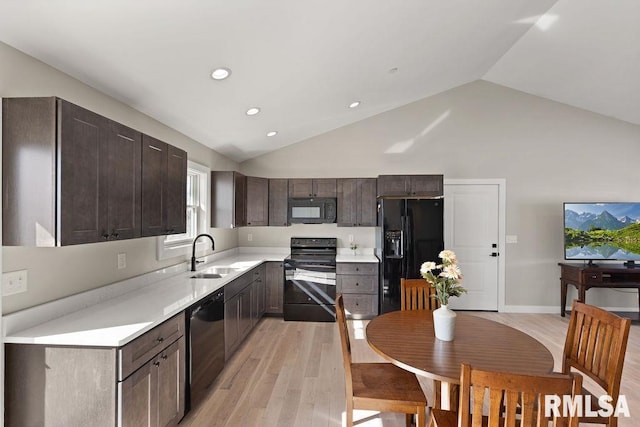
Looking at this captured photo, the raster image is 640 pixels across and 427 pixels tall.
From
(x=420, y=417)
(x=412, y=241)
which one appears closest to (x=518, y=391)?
(x=420, y=417)

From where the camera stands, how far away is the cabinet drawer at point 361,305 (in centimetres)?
459

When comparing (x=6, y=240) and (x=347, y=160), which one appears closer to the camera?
(x=6, y=240)

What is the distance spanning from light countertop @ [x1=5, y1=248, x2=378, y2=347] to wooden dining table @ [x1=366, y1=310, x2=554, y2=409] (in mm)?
1282

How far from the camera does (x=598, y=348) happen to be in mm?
1812

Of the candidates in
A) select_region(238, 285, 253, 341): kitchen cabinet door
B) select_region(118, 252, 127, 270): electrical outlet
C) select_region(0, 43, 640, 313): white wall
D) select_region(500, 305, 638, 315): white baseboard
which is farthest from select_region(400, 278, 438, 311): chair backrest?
select_region(500, 305, 638, 315): white baseboard

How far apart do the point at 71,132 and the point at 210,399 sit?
213cm

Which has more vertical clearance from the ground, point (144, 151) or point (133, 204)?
point (144, 151)

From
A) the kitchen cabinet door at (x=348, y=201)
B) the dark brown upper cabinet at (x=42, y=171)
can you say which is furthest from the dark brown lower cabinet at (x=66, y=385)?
the kitchen cabinet door at (x=348, y=201)

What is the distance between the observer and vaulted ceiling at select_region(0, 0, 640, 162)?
5.94ft

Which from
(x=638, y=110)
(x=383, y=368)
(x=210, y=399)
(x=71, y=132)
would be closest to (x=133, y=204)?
(x=71, y=132)

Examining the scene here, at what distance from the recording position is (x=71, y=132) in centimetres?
164

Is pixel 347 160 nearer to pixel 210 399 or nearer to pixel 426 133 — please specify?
pixel 426 133

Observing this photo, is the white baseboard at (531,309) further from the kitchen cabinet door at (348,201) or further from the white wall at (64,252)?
the white wall at (64,252)

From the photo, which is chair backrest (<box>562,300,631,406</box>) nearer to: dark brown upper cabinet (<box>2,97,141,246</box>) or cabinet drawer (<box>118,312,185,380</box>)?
cabinet drawer (<box>118,312,185,380</box>)
